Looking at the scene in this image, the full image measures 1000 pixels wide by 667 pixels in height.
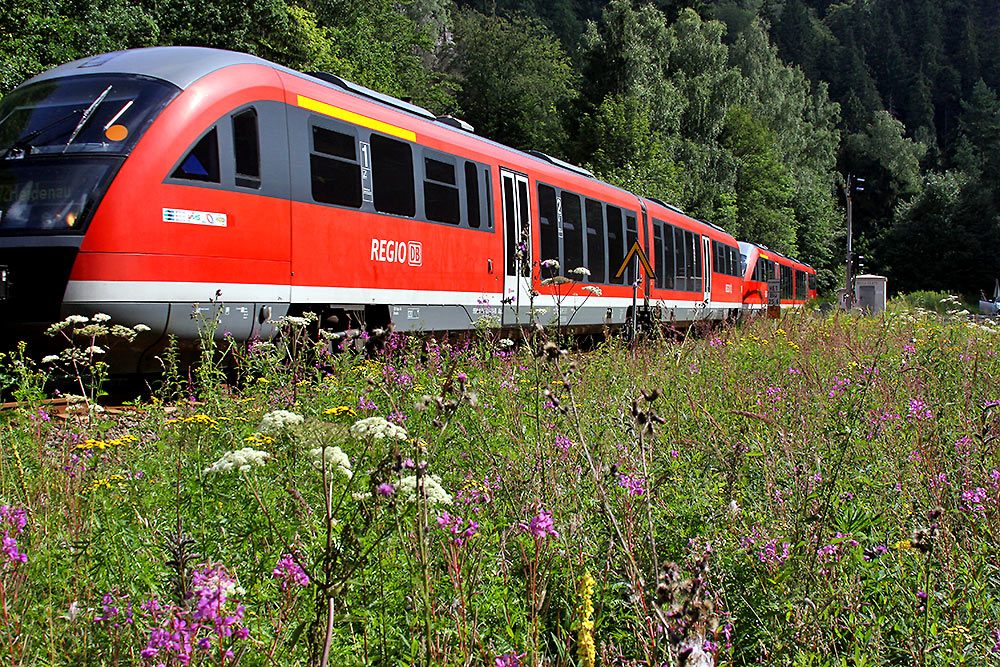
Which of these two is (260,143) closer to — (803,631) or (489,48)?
(803,631)

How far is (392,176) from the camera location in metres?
8.73

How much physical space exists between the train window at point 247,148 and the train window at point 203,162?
189 mm

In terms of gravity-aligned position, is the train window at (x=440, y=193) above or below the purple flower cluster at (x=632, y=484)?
above

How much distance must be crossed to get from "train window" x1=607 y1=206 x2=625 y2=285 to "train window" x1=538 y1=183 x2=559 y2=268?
2.11m

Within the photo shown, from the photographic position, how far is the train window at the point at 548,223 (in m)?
12.0

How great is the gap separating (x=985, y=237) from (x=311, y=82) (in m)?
70.6

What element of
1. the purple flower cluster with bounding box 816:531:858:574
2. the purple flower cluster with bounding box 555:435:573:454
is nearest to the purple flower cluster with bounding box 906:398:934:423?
the purple flower cluster with bounding box 816:531:858:574

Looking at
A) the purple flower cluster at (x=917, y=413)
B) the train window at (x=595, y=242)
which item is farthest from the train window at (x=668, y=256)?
the purple flower cluster at (x=917, y=413)

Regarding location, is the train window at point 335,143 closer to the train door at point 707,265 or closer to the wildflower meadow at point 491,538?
the wildflower meadow at point 491,538

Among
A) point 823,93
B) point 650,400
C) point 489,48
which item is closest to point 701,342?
point 650,400

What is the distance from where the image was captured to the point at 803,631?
2271mm

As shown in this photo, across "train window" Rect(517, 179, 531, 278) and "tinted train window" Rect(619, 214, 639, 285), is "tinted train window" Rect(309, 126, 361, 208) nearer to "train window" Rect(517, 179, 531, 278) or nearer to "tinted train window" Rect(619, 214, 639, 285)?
"train window" Rect(517, 179, 531, 278)

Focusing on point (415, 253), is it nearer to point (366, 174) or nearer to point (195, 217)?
point (366, 174)

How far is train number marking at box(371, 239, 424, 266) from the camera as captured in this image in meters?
8.45
